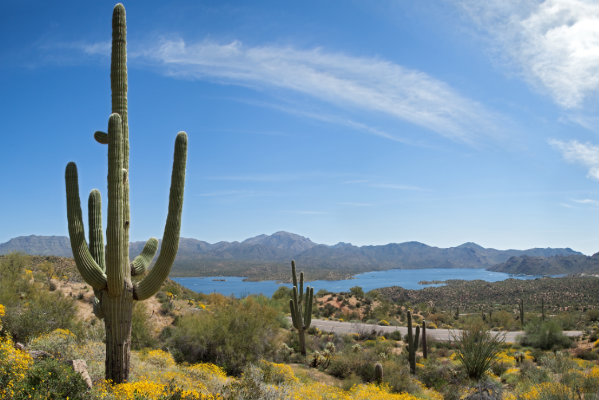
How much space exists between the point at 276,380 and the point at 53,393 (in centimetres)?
662

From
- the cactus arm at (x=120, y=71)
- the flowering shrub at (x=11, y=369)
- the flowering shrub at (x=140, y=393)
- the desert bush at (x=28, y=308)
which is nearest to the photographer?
the flowering shrub at (x=11, y=369)

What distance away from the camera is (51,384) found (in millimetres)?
6629

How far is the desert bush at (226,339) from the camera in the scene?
13664 millimetres

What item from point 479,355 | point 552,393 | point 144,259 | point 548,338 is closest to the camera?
point 552,393

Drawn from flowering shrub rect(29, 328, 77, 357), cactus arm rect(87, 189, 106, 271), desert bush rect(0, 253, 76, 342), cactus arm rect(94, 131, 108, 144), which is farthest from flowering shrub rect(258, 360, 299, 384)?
cactus arm rect(94, 131, 108, 144)

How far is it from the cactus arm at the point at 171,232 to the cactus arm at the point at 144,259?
58cm

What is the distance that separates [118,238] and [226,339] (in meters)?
7.86

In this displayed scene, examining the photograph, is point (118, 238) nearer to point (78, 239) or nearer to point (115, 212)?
point (115, 212)

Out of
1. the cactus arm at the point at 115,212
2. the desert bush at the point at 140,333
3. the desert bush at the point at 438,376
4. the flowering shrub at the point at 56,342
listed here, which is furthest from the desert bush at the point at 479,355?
the flowering shrub at the point at 56,342

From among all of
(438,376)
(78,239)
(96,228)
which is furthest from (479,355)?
(78,239)

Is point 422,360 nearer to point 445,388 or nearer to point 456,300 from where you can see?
point 445,388

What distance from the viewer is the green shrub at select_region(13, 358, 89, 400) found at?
20.3 feet

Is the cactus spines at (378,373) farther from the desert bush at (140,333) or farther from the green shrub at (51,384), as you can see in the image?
the green shrub at (51,384)

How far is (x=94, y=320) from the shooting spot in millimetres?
A: 16438
